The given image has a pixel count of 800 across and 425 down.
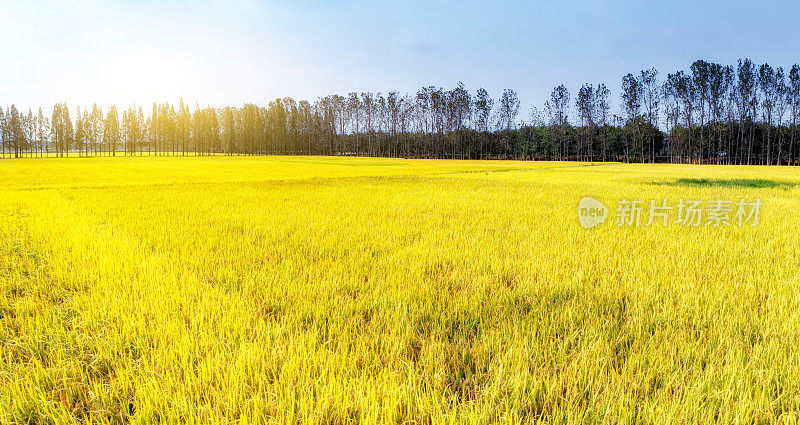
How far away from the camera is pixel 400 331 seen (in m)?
2.28

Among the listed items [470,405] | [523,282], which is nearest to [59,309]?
[470,405]

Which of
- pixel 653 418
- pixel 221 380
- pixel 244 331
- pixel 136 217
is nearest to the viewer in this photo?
pixel 653 418

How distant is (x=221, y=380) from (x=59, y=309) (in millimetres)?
1849

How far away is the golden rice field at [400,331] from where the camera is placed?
1.59 metres

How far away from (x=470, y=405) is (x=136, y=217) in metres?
7.74

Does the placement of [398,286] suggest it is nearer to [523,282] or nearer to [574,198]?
[523,282]

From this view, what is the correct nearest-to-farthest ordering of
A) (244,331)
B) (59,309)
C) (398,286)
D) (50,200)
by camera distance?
(244,331) → (59,309) → (398,286) → (50,200)

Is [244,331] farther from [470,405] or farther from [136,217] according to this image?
[136,217]

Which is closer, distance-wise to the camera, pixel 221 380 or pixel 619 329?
pixel 221 380

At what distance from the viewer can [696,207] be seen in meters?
8.45

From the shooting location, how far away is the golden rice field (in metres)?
1.59

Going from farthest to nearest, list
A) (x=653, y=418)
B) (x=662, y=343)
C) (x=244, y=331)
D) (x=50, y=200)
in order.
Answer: (x=50, y=200)
(x=244, y=331)
(x=662, y=343)
(x=653, y=418)

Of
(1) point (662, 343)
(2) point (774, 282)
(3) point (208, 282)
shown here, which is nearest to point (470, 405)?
(1) point (662, 343)

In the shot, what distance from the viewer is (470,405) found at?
1.55 metres
